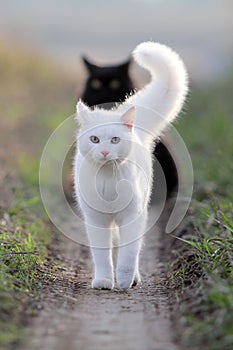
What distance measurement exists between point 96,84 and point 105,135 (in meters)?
4.04

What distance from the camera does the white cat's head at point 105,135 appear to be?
4.76 metres

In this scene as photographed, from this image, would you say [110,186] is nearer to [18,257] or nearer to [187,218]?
[18,257]

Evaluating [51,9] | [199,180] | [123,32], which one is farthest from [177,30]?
[199,180]

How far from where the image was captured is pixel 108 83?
8.63m

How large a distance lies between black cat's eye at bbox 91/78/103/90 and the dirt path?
12.1 ft

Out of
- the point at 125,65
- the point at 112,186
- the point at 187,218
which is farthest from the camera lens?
the point at 125,65

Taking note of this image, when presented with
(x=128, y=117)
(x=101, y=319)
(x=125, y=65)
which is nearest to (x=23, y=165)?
(x=125, y=65)

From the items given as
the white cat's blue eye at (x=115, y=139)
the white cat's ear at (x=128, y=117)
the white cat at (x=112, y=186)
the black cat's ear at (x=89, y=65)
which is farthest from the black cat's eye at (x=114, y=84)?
the white cat's blue eye at (x=115, y=139)

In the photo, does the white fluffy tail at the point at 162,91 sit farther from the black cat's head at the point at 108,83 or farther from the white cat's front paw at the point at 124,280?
the black cat's head at the point at 108,83

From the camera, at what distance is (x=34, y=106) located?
14023 mm

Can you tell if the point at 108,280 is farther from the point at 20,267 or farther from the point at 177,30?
the point at 177,30

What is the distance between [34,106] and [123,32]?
62.1 feet

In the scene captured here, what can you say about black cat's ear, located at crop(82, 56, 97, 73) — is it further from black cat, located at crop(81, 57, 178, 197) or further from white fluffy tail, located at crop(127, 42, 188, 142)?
white fluffy tail, located at crop(127, 42, 188, 142)

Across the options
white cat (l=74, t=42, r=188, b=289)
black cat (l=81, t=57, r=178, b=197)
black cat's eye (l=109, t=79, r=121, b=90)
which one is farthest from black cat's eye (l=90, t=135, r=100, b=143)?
black cat's eye (l=109, t=79, r=121, b=90)
